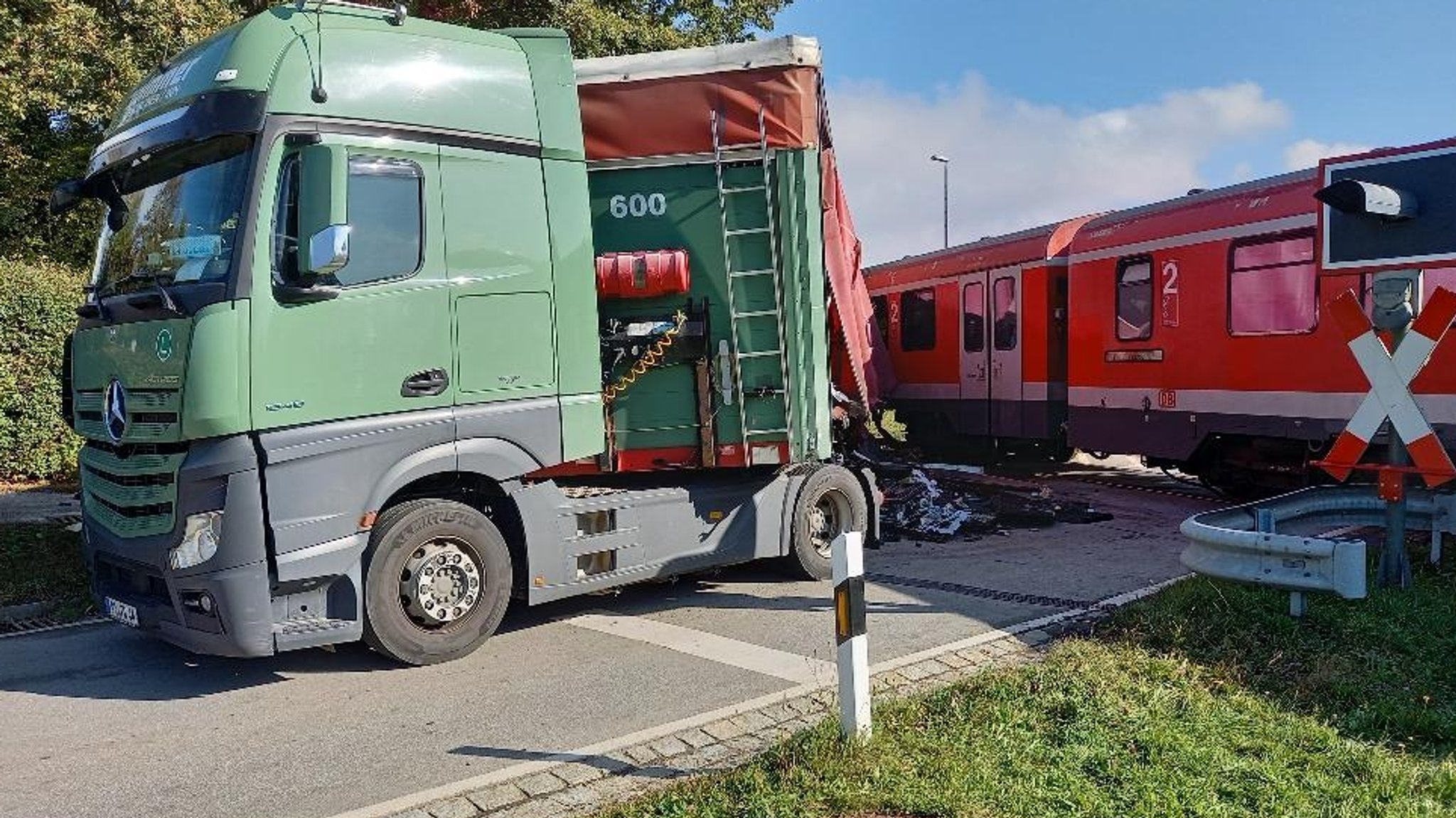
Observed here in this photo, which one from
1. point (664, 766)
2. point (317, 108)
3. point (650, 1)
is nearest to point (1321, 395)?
point (664, 766)

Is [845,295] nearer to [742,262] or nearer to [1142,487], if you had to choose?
[742,262]

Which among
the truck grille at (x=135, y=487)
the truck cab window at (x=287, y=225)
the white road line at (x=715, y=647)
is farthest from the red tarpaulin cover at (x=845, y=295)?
the truck grille at (x=135, y=487)

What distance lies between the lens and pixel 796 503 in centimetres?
778

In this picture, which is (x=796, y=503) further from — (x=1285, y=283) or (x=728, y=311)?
(x=1285, y=283)

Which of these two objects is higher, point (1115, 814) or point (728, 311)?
point (728, 311)

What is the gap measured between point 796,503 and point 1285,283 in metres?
5.78

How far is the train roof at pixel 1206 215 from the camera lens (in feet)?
33.1

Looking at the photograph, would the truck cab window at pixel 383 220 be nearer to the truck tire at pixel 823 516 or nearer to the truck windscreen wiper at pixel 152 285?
the truck windscreen wiper at pixel 152 285

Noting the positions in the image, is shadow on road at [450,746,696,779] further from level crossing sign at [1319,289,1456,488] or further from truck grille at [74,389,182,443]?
level crossing sign at [1319,289,1456,488]

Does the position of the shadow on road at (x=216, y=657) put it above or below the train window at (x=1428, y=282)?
below

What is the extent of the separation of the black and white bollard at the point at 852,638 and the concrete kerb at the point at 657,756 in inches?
18.0

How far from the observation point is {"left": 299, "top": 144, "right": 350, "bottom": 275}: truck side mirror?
518 centimetres

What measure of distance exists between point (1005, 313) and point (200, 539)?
1144 cm

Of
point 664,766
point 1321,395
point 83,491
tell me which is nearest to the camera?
point 664,766
